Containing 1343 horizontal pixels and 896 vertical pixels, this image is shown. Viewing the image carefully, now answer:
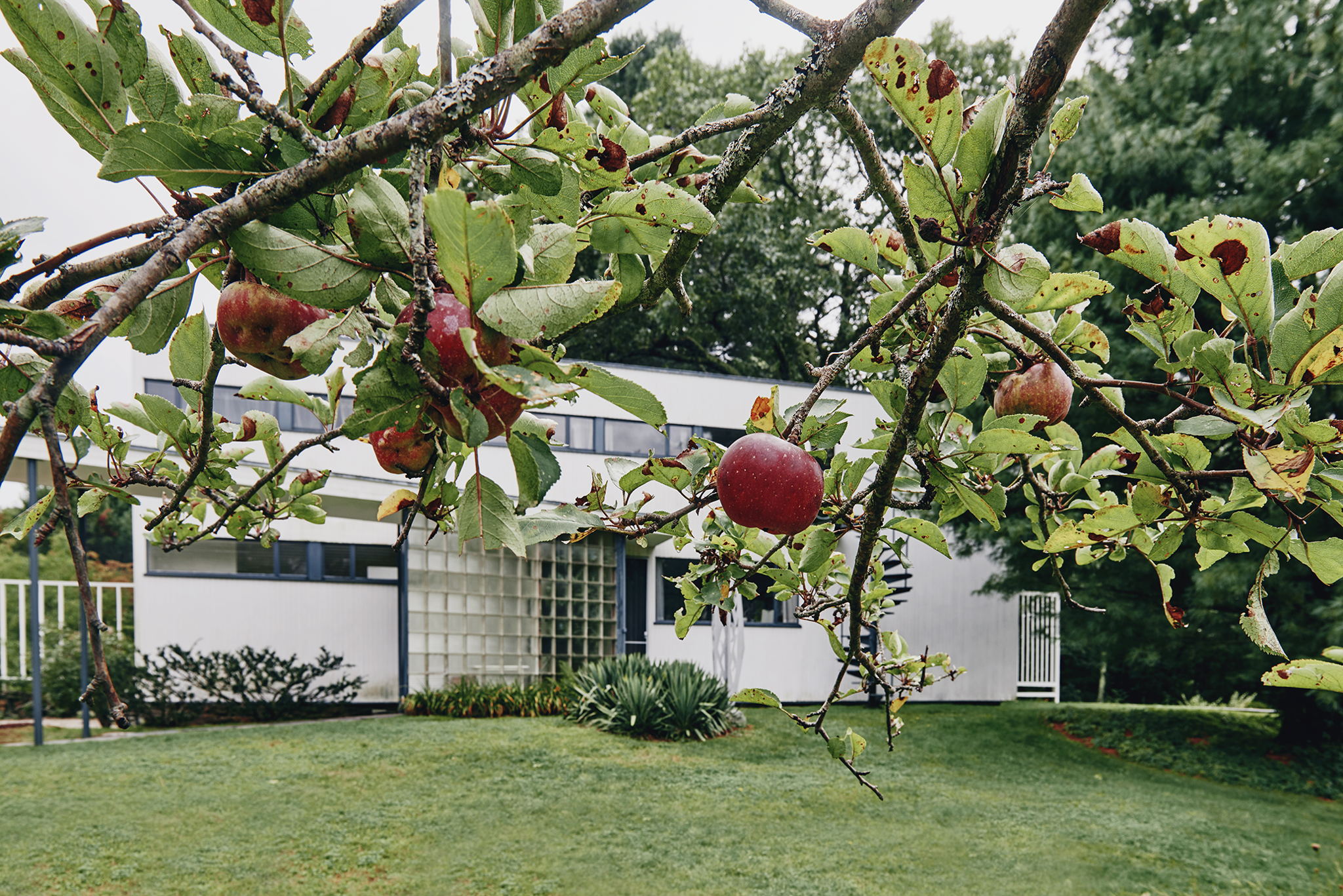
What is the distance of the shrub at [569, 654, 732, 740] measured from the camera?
28.5 ft

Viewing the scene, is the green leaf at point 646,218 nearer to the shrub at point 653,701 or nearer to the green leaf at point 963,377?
the green leaf at point 963,377

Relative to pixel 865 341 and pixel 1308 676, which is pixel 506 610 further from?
pixel 1308 676

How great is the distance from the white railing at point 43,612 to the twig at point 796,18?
9780 millimetres

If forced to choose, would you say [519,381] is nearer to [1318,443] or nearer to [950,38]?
[1318,443]

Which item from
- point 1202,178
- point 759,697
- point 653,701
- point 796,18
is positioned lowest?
point 653,701

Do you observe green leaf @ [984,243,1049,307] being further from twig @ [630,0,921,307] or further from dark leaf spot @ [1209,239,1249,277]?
twig @ [630,0,921,307]

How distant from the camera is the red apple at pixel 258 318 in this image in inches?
30.3

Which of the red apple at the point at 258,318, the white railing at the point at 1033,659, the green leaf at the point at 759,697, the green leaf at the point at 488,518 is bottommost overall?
the white railing at the point at 1033,659

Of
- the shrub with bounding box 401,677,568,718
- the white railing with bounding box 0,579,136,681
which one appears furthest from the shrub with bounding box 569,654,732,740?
the white railing with bounding box 0,579,136,681

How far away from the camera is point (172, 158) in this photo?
66cm

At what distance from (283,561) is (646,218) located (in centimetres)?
1162

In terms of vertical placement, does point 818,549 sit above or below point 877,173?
below

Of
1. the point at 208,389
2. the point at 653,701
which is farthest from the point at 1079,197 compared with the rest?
the point at 653,701

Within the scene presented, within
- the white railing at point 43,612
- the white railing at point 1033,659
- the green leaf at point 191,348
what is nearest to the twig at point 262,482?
the green leaf at point 191,348
